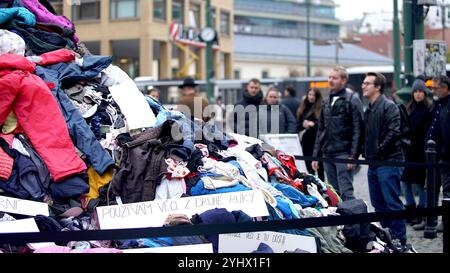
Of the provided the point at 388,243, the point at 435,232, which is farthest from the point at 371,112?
the point at 388,243

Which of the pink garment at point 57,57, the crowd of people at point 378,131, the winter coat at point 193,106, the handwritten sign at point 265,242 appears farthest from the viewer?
the winter coat at point 193,106

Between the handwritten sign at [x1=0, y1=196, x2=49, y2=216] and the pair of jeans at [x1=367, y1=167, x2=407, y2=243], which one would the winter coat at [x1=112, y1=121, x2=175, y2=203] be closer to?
the handwritten sign at [x1=0, y1=196, x2=49, y2=216]

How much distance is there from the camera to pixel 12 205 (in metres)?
5.46

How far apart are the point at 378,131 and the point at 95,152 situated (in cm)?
376

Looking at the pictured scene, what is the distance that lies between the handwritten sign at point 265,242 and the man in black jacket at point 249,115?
5.17 m

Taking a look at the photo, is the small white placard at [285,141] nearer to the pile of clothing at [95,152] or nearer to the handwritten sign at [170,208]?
the pile of clothing at [95,152]

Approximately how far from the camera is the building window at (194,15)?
46719mm

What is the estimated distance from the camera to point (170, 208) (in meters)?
5.66

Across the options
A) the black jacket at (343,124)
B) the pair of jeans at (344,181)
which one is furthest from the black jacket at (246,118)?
the pair of jeans at (344,181)

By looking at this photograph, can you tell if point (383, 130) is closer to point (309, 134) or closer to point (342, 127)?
point (342, 127)

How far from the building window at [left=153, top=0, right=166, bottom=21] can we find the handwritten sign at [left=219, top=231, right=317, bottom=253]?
38.7m

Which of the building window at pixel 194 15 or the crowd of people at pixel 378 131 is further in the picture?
the building window at pixel 194 15

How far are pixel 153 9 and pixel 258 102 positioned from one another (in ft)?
106

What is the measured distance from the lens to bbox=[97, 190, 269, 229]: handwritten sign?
5570mm
